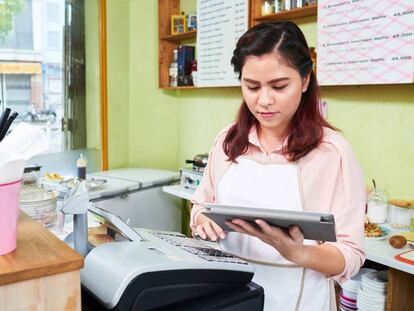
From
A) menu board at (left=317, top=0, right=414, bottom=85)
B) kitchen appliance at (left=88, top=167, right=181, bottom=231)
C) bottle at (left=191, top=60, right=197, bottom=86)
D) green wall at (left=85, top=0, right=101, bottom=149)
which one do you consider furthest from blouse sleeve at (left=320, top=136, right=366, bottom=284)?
green wall at (left=85, top=0, right=101, bottom=149)

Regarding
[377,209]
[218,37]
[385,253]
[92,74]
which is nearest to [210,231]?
[385,253]

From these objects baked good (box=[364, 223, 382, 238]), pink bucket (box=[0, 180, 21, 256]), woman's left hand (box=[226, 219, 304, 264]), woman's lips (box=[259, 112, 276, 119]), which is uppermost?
woman's lips (box=[259, 112, 276, 119])

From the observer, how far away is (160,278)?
2.50 feet

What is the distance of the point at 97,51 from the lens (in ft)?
11.4

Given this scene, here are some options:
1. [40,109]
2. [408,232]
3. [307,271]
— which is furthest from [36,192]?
[40,109]

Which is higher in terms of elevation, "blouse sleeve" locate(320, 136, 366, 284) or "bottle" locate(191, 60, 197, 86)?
"bottle" locate(191, 60, 197, 86)

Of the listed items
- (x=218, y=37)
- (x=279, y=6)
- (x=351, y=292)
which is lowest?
(x=351, y=292)

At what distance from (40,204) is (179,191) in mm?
1435

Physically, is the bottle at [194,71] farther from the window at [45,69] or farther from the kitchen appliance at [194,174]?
the window at [45,69]

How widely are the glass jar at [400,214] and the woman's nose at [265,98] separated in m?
1.34

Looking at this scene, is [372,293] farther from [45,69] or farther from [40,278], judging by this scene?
[45,69]

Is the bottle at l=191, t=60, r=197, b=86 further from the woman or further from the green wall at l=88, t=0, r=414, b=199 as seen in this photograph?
the woman

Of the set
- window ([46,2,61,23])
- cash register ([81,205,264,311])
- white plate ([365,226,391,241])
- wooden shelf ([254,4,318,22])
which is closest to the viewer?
cash register ([81,205,264,311])

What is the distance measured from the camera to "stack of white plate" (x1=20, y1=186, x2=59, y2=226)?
5.08 feet
